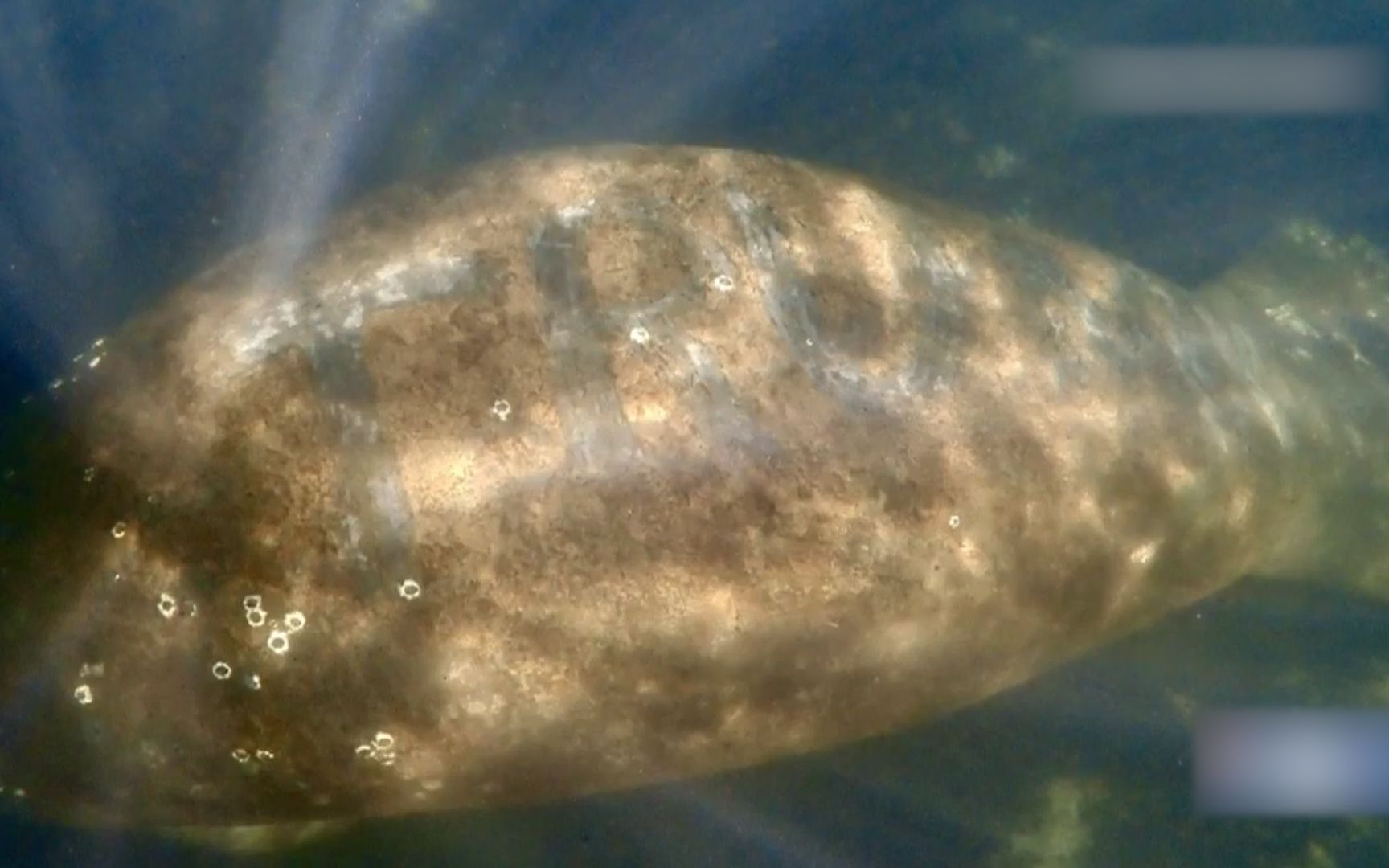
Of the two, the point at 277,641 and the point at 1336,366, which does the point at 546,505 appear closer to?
the point at 277,641

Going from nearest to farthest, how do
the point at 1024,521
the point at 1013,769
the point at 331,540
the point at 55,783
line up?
the point at 331,540, the point at 55,783, the point at 1024,521, the point at 1013,769

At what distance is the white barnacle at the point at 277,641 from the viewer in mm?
3908

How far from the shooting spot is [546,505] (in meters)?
4.03

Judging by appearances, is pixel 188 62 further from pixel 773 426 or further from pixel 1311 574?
pixel 1311 574

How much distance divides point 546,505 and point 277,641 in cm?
121

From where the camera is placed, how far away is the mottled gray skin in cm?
395

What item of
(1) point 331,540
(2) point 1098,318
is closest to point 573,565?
(1) point 331,540

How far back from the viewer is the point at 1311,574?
7.23 meters

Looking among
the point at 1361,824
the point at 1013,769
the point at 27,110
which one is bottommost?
the point at 1361,824

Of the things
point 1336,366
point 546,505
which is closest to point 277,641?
point 546,505

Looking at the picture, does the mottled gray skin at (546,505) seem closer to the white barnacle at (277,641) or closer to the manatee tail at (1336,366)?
the white barnacle at (277,641)

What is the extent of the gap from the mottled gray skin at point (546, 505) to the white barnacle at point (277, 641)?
14 millimetres

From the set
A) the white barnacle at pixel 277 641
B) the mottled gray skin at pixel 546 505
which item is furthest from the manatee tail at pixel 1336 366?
the white barnacle at pixel 277 641

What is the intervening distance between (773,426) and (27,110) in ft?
21.5
